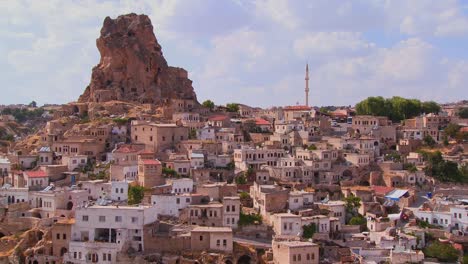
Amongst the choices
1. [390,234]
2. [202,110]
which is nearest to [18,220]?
[390,234]

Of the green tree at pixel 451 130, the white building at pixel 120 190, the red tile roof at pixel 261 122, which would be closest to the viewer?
the white building at pixel 120 190

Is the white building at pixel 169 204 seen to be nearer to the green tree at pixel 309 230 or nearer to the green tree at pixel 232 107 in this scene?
the green tree at pixel 309 230

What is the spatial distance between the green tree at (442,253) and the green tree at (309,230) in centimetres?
601

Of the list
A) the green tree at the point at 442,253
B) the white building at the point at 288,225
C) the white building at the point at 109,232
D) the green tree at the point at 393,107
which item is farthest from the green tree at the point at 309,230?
the green tree at the point at 393,107

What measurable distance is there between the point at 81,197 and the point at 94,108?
21.2 m

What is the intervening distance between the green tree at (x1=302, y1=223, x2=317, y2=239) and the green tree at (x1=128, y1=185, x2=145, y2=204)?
965cm

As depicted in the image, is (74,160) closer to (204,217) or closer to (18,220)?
(18,220)

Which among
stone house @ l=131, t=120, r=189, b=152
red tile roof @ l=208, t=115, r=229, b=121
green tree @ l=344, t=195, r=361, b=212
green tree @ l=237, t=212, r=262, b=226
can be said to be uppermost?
red tile roof @ l=208, t=115, r=229, b=121

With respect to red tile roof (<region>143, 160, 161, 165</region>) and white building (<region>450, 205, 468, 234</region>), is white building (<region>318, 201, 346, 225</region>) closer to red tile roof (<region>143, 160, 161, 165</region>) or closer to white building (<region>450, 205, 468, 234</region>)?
white building (<region>450, 205, 468, 234</region>)

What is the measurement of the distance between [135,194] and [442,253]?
17348 mm

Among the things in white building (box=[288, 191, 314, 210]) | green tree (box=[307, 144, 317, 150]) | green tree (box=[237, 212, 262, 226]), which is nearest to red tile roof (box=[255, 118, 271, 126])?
green tree (box=[307, 144, 317, 150])

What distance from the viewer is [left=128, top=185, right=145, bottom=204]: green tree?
4044 cm

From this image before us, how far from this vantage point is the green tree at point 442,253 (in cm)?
3681

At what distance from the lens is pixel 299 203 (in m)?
40.8
